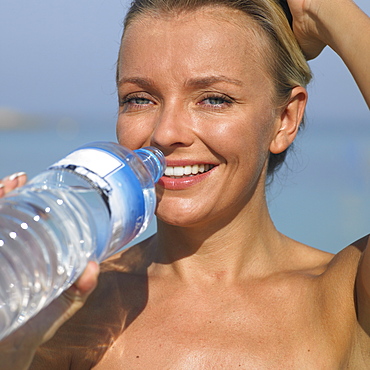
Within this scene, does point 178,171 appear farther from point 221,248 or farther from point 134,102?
point 221,248

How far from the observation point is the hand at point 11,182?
173 cm

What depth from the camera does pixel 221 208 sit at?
231cm

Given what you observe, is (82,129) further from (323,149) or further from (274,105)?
(274,105)

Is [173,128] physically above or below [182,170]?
above

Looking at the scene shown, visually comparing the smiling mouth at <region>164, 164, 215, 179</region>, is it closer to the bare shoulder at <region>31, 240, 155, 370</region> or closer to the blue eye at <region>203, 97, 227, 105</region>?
the blue eye at <region>203, 97, 227, 105</region>

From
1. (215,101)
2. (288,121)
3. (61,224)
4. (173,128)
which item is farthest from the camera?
(288,121)

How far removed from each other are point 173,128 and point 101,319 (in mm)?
752

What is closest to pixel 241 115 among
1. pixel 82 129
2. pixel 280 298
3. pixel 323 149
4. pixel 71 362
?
pixel 280 298

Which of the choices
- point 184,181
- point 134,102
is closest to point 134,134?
point 134,102

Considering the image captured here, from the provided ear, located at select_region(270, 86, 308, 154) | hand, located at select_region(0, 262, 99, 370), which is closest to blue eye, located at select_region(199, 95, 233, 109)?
ear, located at select_region(270, 86, 308, 154)

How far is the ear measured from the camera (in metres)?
2.46

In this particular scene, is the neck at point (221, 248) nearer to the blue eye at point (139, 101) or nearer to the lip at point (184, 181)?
the lip at point (184, 181)

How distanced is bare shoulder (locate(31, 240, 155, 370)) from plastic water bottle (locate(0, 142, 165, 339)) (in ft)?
1.99

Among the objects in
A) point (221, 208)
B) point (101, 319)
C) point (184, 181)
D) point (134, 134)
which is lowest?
point (101, 319)
